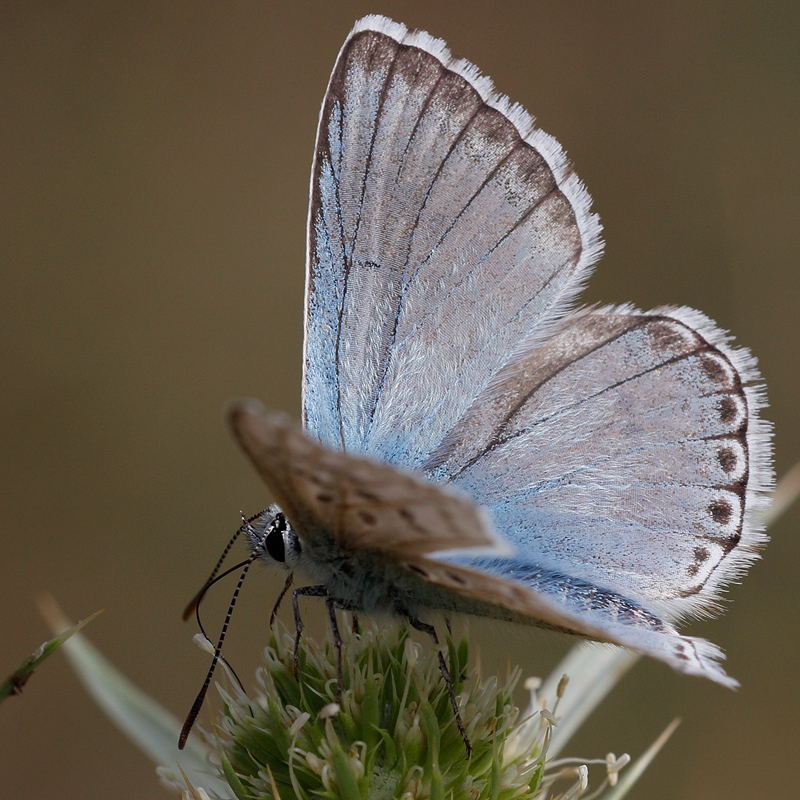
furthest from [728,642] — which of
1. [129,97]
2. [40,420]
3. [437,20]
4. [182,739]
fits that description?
[129,97]

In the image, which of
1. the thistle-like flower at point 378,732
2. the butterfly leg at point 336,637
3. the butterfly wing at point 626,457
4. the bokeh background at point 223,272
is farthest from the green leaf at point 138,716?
the bokeh background at point 223,272

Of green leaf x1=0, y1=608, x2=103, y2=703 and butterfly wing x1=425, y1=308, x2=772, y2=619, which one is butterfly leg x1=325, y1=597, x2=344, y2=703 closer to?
butterfly wing x1=425, y1=308, x2=772, y2=619

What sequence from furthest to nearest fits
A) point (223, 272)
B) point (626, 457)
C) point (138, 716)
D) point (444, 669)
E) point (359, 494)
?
point (223, 272), point (138, 716), point (626, 457), point (444, 669), point (359, 494)

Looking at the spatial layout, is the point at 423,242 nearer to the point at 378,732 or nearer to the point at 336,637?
the point at 336,637

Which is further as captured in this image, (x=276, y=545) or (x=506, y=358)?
(x=506, y=358)

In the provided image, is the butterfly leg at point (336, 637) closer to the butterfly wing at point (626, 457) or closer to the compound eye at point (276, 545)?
the compound eye at point (276, 545)

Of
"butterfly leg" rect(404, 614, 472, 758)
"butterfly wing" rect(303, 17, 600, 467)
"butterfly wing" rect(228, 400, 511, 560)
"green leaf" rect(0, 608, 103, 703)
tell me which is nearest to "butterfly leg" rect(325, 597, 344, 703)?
"butterfly leg" rect(404, 614, 472, 758)

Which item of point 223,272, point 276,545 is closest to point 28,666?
point 276,545
